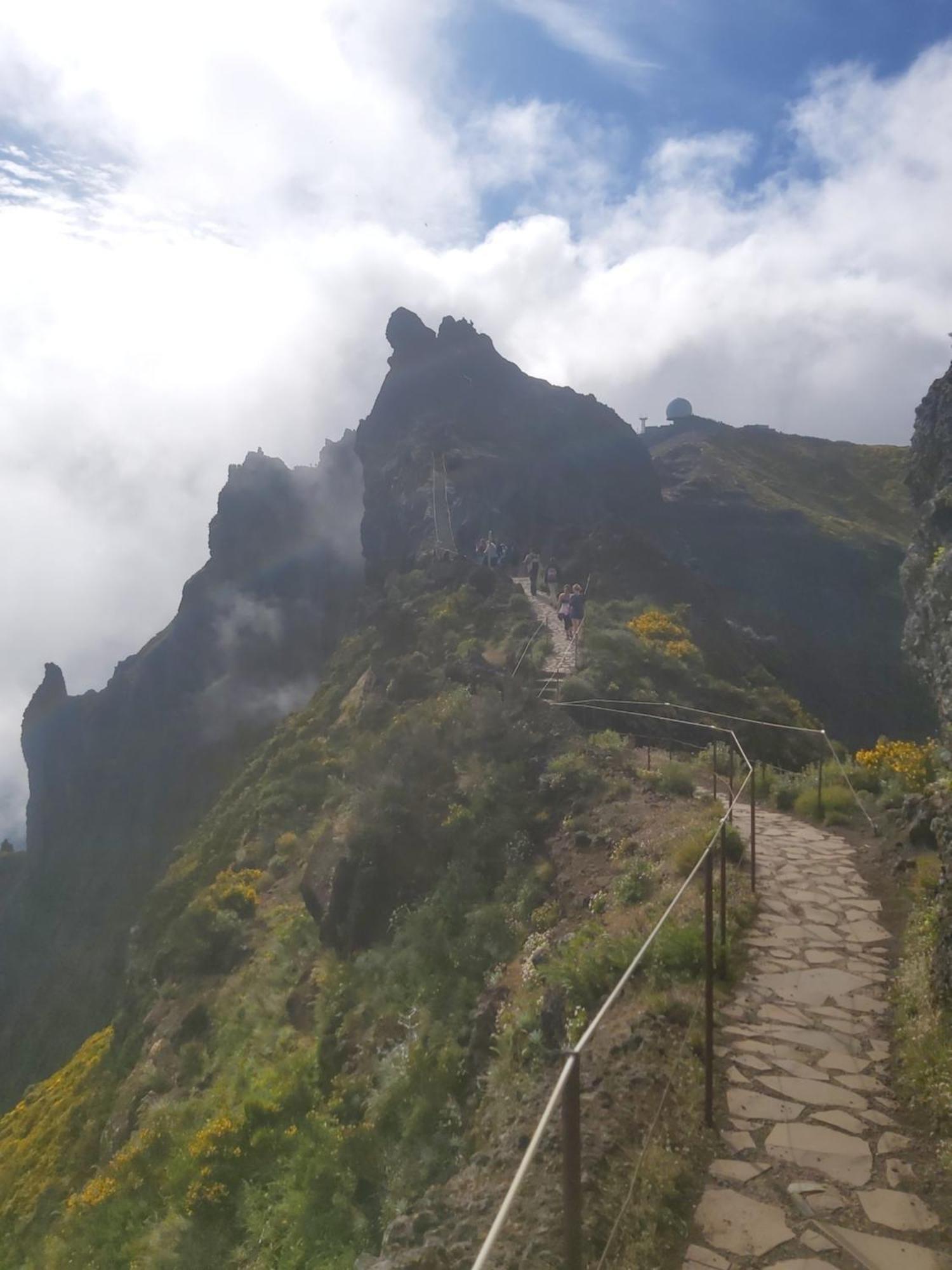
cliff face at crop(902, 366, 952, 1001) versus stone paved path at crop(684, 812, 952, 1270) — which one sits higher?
cliff face at crop(902, 366, 952, 1001)

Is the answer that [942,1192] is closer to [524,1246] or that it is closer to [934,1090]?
[934,1090]

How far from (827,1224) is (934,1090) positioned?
1429 mm

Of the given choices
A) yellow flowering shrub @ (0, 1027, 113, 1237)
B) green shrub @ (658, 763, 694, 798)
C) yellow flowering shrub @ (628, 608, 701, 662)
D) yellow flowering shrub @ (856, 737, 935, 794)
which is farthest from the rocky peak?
yellow flowering shrub @ (0, 1027, 113, 1237)

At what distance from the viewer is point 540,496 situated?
52.8 metres

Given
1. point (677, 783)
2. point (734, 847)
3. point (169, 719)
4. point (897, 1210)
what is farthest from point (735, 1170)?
point (169, 719)

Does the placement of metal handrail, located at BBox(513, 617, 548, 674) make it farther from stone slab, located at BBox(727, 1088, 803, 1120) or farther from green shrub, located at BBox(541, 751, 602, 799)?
stone slab, located at BBox(727, 1088, 803, 1120)

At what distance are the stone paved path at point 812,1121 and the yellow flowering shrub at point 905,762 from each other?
3.67 m

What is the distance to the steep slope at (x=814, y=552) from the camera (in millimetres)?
52719

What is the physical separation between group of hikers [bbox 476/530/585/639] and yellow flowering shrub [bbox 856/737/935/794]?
1115 centimetres

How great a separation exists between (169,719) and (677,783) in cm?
7295

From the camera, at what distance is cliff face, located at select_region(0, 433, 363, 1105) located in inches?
2566

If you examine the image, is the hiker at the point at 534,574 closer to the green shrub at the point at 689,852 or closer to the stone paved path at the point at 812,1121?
the green shrub at the point at 689,852

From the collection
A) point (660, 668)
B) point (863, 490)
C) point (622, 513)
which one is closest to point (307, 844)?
point (660, 668)

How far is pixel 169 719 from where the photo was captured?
79125mm
